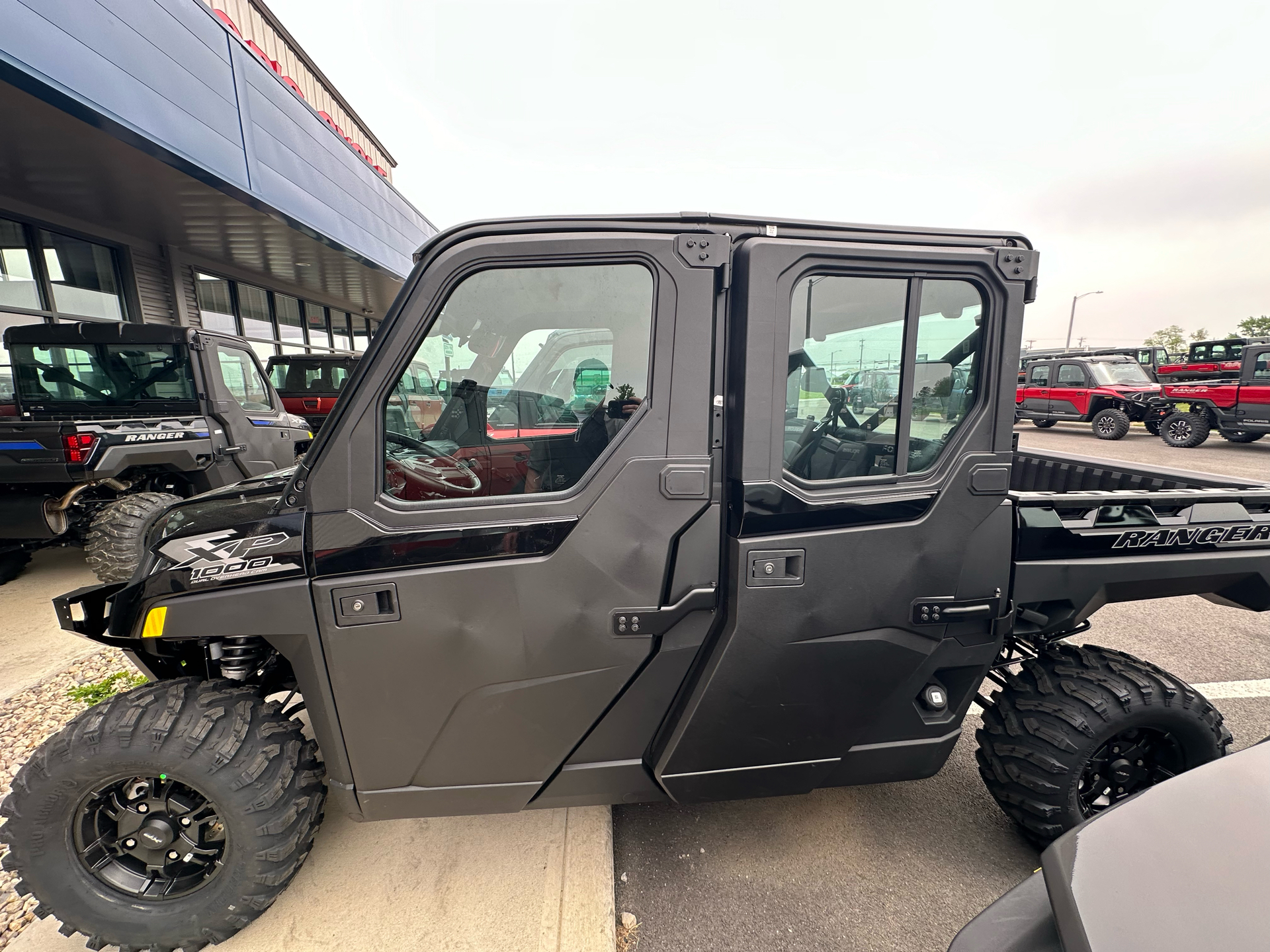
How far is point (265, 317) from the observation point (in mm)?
12172

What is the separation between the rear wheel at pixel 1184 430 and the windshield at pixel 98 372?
59.5 ft

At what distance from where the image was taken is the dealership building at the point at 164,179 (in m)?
4.71

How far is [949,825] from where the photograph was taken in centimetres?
228

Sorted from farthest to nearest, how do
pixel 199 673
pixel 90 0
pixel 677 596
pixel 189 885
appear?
1. pixel 90 0
2. pixel 199 673
3. pixel 189 885
4. pixel 677 596

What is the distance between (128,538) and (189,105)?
183 inches

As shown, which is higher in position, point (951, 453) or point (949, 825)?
point (951, 453)

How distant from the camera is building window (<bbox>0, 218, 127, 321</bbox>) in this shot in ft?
22.0

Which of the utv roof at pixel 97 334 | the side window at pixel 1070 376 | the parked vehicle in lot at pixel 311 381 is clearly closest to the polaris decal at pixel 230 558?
the utv roof at pixel 97 334

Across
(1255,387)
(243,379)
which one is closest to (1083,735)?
(243,379)

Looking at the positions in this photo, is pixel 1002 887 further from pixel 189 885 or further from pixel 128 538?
pixel 128 538

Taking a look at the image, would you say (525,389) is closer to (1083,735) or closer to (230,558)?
(230,558)

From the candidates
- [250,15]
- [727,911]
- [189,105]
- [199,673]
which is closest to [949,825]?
[727,911]

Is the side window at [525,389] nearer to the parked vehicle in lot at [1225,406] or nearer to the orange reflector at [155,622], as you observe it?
the orange reflector at [155,622]

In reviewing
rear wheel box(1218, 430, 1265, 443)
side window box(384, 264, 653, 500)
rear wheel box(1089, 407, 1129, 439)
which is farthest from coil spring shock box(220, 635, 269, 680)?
rear wheel box(1089, 407, 1129, 439)
